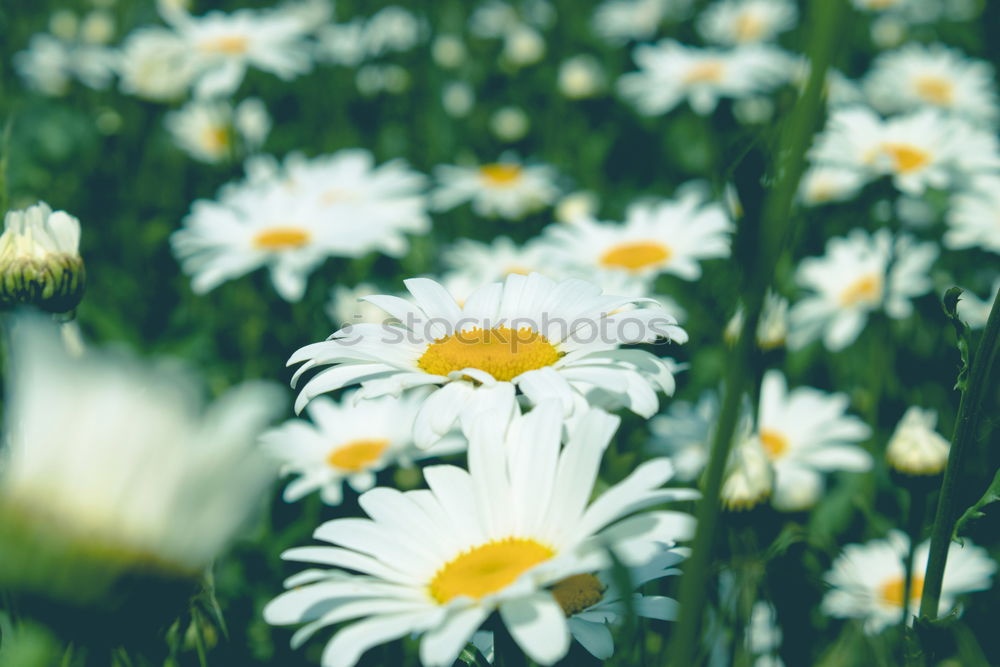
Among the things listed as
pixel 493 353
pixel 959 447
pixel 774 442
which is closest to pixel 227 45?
pixel 774 442

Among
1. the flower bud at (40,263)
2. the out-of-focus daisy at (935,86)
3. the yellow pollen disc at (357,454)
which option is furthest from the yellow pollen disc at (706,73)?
the flower bud at (40,263)

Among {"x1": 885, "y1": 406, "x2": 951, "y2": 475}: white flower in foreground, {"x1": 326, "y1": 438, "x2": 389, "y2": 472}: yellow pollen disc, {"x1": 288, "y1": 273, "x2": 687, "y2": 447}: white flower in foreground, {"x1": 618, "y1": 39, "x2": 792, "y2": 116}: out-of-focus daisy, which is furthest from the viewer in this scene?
{"x1": 618, "y1": 39, "x2": 792, "y2": 116}: out-of-focus daisy

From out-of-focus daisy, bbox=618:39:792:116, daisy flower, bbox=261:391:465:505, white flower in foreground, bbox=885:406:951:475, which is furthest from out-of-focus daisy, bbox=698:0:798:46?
white flower in foreground, bbox=885:406:951:475

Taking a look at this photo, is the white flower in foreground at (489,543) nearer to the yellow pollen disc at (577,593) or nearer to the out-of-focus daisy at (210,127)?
the yellow pollen disc at (577,593)

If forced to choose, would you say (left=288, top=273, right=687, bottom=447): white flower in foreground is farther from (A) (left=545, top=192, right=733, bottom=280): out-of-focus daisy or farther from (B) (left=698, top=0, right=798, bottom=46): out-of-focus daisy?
(B) (left=698, top=0, right=798, bottom=46): out-of-focus daisy

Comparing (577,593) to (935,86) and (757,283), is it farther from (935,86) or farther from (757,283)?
(935,86)

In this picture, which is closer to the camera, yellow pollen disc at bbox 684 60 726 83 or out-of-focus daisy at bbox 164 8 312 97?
out-of-focus daisy at bbox 164 8 312 97

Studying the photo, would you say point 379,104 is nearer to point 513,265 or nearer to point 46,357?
point 513,265
